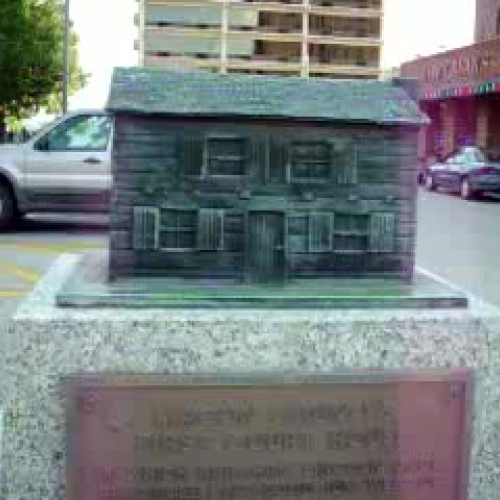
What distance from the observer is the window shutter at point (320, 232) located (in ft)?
13.0

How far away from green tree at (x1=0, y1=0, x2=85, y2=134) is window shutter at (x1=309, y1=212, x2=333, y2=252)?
33.5 m

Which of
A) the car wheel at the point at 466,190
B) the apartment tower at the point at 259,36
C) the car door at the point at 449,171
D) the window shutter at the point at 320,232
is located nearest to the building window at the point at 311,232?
the window shutter at the point at 320,232

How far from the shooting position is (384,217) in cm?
402

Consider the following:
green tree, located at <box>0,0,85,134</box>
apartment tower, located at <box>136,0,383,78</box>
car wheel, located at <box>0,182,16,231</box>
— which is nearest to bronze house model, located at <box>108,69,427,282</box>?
car wheel, located at <box>0,182,16,231</box>

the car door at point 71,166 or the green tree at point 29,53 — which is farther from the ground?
the green tree at point 29,53

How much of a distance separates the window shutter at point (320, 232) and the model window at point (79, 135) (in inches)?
436

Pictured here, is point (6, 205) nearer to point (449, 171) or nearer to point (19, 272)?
point (19, 272)

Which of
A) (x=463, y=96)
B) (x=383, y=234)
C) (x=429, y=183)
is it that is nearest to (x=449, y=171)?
(x=429, y=183)

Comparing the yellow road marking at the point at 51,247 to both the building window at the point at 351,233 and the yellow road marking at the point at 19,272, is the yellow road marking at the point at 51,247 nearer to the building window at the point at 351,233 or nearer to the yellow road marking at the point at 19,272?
the yellow road marking at the point at 19,272

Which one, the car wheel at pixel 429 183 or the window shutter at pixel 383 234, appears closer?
the window shutter at pixel 383 234

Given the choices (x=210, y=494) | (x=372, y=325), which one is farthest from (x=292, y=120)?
(x=210, y=494)

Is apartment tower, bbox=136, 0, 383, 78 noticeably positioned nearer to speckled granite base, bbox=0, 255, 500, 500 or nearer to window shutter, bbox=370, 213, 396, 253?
window shutter, bbox=370, 213, 396, 253

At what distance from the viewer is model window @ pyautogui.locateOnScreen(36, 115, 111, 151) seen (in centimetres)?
1491

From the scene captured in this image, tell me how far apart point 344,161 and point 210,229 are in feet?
1.69
